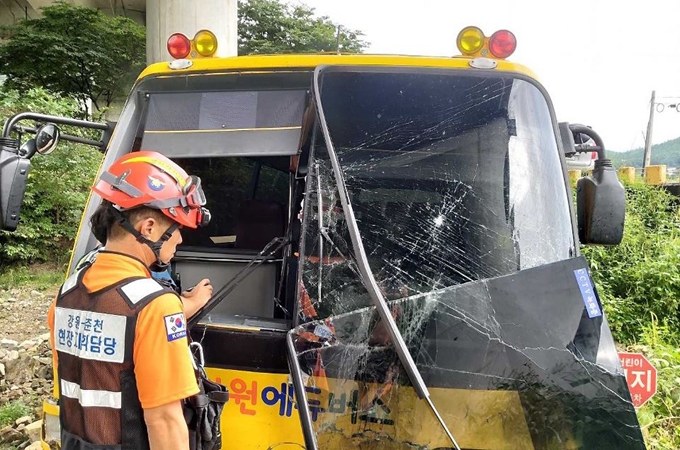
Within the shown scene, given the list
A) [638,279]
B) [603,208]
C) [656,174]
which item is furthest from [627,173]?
[603,208]

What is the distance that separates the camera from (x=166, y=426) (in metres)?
1.42

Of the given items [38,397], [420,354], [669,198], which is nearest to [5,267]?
[38,397]

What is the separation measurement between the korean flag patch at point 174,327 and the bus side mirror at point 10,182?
117 cm

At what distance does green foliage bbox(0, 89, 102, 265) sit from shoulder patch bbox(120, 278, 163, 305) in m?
8.72

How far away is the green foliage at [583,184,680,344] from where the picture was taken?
638 cm

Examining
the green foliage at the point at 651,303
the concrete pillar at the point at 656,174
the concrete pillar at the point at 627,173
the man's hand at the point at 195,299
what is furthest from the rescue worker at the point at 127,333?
the concrete pillar at the point at 656,174

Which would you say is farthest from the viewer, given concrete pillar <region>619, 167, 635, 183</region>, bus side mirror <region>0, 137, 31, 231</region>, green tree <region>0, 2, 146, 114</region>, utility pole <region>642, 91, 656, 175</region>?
utility pole <region>642, 91, 656, 175</region>

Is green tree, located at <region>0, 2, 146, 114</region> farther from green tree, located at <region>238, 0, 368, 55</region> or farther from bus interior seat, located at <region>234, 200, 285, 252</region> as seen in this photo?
bus interior seat, located at <region>234, 200, 285, 252</region>

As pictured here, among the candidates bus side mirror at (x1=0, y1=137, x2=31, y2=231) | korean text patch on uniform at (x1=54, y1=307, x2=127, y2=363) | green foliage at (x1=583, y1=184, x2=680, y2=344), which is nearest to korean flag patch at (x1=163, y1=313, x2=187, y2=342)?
korean text patch on uniform at (x1=54, y1=307, x2=127, y2=363)

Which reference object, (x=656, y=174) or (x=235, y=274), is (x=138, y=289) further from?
(x=656, y=174)

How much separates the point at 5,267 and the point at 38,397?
19.5 feet

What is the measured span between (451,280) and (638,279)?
6161mm

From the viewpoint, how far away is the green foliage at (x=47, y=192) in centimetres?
911

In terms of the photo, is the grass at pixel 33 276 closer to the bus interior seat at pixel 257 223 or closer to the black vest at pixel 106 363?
the bus interior seat at pixel 257 223
